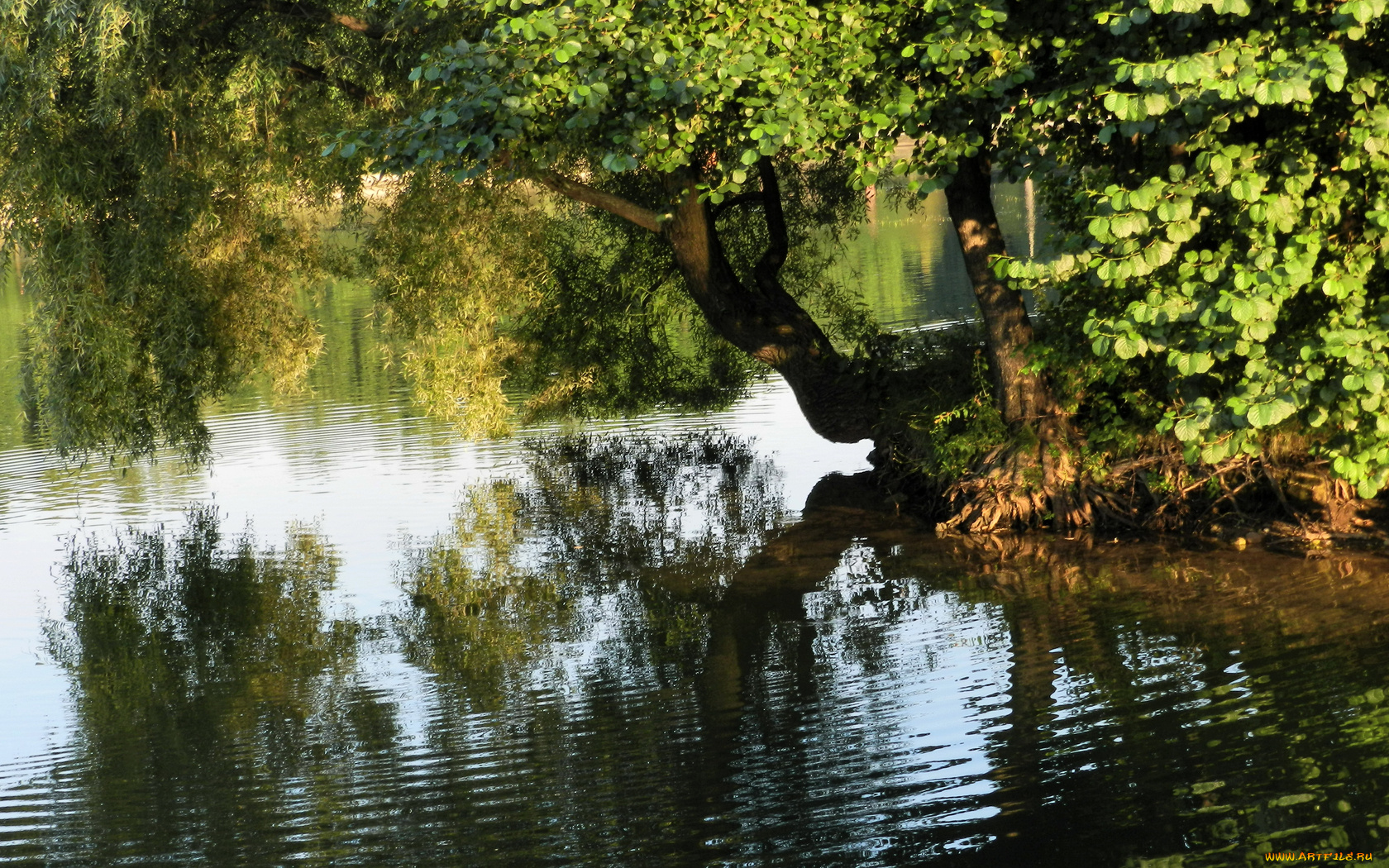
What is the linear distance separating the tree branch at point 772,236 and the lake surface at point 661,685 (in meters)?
2.18

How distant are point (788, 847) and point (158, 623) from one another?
7.20 m

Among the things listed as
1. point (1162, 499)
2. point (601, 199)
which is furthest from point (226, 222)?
point (1162, 499)

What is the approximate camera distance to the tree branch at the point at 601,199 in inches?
496

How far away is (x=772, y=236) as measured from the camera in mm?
14820

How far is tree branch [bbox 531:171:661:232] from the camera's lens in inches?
496

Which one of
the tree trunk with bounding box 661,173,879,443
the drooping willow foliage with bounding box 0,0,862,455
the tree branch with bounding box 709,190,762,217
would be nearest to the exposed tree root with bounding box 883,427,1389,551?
the tree trunk with bounding box 661,173,879,443

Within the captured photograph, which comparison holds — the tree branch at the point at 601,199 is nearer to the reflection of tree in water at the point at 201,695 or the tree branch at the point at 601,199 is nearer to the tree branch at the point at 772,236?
the tree branch at the point at 772,236

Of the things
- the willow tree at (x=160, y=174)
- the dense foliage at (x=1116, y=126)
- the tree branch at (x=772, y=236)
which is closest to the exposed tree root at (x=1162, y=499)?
the dense foliage at (x=1116, y=126)

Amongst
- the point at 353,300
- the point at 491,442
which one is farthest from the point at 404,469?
the point at 353,300

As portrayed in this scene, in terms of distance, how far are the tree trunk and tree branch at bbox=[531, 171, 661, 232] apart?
0.35 m

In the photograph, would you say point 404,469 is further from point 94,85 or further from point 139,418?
point 94,85

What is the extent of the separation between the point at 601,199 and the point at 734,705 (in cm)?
633

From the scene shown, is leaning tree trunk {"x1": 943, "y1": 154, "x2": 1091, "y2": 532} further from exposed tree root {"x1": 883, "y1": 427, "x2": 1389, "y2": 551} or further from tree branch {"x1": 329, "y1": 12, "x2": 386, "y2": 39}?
tree branch {"x1": 329, "y1": 12, "x2": 386, "y2": 39}

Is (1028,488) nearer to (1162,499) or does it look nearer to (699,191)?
(1162,499)
